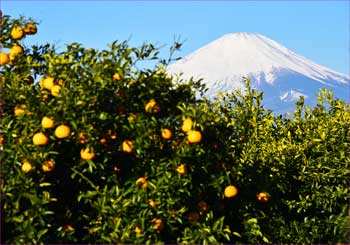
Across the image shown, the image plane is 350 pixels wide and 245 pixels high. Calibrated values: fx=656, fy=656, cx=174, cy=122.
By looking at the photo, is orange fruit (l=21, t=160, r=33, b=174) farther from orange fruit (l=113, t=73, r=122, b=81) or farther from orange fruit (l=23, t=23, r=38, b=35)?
orange fruit (l=23, t=23, r=38, b=35)

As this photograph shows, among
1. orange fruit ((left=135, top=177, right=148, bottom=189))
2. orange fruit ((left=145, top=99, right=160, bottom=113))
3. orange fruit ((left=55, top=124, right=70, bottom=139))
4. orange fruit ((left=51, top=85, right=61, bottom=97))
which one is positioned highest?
orange fruit ((left=51, top=85, right=61, bottom=97))

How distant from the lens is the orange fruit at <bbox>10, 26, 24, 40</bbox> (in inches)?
276

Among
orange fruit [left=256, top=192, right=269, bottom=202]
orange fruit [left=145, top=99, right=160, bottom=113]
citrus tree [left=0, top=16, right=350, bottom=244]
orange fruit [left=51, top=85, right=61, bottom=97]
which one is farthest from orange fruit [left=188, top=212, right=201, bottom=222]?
orange fruit [left=51, top=85, right=61, bottom=97]

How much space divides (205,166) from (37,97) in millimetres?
1774

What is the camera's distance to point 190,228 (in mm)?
6547

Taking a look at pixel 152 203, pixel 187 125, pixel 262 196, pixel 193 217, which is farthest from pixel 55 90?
pixel 262 196

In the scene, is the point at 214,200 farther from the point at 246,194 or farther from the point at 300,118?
the point at 300,118

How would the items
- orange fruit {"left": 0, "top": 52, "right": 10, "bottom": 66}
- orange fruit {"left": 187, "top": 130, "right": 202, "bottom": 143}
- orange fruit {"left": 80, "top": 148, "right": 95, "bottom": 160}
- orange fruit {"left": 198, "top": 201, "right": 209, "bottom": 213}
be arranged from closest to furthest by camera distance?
orange fruit {"left": 80, "top": 148, "right": 95, "bottom": 160} → orange fruit {"left": 187, "top": 130, "right": 202, "bottom": 143} → orange fruit {"left": 198, "top": 201, "right": 209, "bottom": 213} → orange fruit {"left": 0, "top": 52, "right": 10, "bottom": 66}

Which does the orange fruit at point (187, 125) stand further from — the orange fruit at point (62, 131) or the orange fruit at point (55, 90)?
the orange fruit at point (55, 90)

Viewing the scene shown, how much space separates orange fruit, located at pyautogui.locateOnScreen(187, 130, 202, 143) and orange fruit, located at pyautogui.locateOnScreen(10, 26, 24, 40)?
87.1 inches

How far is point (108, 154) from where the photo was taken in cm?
636

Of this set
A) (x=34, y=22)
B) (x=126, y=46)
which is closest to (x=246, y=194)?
(x=126, y=46)

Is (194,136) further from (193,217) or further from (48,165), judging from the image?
(48,165)

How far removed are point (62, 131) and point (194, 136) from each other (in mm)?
1227
